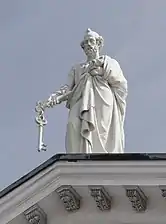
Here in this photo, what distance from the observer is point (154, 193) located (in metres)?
12.6

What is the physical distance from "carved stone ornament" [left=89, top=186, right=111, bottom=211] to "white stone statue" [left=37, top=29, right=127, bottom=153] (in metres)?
1.30

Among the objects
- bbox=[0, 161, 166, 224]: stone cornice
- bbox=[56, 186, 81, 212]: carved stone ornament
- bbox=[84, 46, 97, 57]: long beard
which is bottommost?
bbox=[56, 186, 81, 212]: carved stone ornament

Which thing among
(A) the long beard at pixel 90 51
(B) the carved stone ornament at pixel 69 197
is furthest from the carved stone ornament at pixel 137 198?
(A) the long beard at pixel 90 51

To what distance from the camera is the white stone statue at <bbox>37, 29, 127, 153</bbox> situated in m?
14.2

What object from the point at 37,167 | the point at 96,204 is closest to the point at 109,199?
the point at 96,204

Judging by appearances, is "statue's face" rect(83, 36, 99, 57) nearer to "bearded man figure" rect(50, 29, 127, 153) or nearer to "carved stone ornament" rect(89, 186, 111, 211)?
"bearded man figure" rect(50, 29, 127, 153)

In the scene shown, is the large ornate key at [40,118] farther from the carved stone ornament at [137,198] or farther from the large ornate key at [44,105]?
the carved stone ornament at [137,198]

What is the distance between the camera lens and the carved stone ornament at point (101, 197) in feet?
41.2

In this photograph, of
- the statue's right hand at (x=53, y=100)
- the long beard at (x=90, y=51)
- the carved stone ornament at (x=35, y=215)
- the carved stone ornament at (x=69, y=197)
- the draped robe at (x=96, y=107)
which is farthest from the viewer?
the long beard at (x=90, y=51)

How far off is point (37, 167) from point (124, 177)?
127 cm

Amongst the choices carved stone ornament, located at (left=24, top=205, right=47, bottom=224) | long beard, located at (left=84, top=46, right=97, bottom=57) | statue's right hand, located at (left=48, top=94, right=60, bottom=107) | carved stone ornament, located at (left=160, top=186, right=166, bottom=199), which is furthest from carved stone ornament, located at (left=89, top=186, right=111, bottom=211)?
long beard, located at (left=84, top=46, right=97, bottom=57)

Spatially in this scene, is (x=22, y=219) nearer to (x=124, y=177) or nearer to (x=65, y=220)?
(x=65, y=220)

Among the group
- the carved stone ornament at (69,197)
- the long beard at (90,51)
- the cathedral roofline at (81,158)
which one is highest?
the long beard at (90,51)

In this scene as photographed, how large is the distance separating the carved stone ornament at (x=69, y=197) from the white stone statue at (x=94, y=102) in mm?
1182
